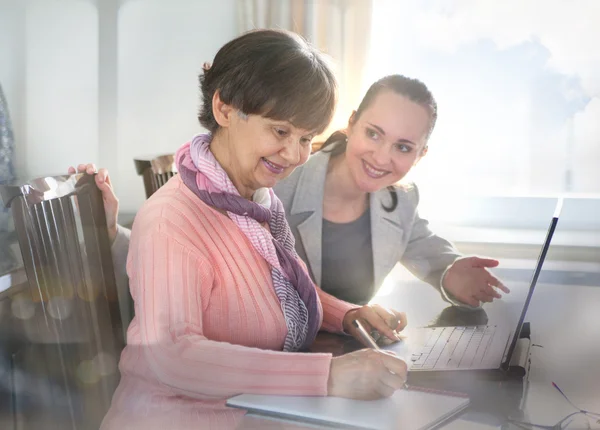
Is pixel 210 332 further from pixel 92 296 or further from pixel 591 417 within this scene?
pixel 591 417

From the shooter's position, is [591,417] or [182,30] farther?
[182,30]

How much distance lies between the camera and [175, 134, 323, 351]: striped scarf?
0.59 metres

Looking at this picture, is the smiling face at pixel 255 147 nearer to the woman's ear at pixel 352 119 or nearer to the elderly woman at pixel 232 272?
the elderly woman at pixel 232 272

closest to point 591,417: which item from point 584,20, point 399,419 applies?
point 399,419

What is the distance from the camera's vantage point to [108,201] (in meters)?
0.71

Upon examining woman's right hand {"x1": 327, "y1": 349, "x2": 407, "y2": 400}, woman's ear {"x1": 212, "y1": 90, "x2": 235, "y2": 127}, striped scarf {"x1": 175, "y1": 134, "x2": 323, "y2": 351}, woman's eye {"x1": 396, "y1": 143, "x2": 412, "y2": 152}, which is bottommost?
woman's right hand {"x1": 327, "y1": 349, "x2": 407, "y2": 400}

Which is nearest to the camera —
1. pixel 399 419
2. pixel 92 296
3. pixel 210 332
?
pixel 399 419

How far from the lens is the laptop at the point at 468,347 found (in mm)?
594

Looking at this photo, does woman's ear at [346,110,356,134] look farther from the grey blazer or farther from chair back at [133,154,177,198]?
chair back at [133,154,177,198]

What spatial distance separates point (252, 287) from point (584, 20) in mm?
522

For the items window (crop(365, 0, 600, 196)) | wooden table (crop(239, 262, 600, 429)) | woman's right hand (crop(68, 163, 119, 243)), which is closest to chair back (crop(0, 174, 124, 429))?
woman's right hand (crop(68, 163, 119, 243))

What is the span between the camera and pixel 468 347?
66 cm

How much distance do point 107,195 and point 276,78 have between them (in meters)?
0.28

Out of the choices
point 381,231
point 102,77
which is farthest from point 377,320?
point 102,77
